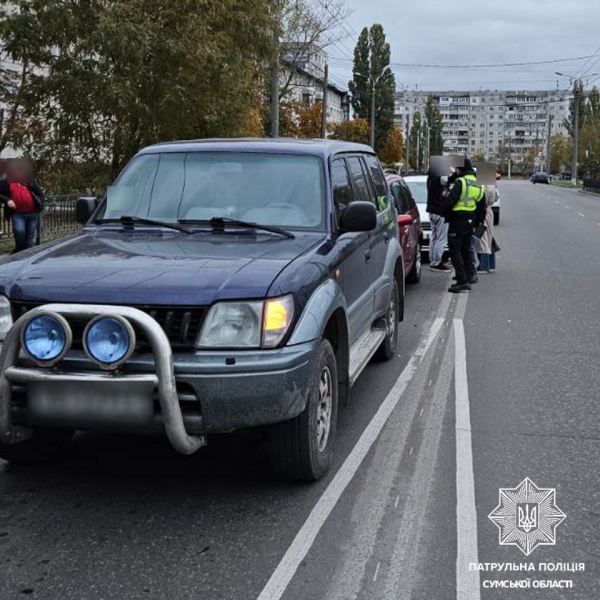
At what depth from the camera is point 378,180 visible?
7250mm

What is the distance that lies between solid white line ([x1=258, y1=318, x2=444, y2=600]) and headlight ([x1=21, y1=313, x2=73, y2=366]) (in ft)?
4.55

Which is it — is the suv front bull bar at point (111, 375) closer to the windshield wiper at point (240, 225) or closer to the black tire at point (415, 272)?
the windshield wiper at point (240, 225)

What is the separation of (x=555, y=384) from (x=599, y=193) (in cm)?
5408

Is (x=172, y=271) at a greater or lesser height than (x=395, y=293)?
greater

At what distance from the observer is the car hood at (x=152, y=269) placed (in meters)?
3.76

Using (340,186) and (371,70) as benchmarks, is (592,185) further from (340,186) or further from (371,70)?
(340,186)

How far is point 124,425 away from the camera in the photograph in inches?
146

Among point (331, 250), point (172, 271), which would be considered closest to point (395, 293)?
point (331, 250)

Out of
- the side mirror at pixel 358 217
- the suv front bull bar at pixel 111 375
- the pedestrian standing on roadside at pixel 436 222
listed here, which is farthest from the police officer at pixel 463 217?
the suv front bull bar at pixel 111 375

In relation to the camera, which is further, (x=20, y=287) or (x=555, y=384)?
(x=555, y=384)

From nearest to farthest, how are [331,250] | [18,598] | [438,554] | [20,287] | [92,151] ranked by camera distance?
1. [18,598]
2. [438,554]
3. [20,287]
4. [331,250]
5. [92,151]

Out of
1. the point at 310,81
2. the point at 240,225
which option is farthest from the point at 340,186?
the point at 310,81

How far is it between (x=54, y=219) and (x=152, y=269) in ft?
38.8

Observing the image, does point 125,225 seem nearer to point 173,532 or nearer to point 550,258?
point 173,532
